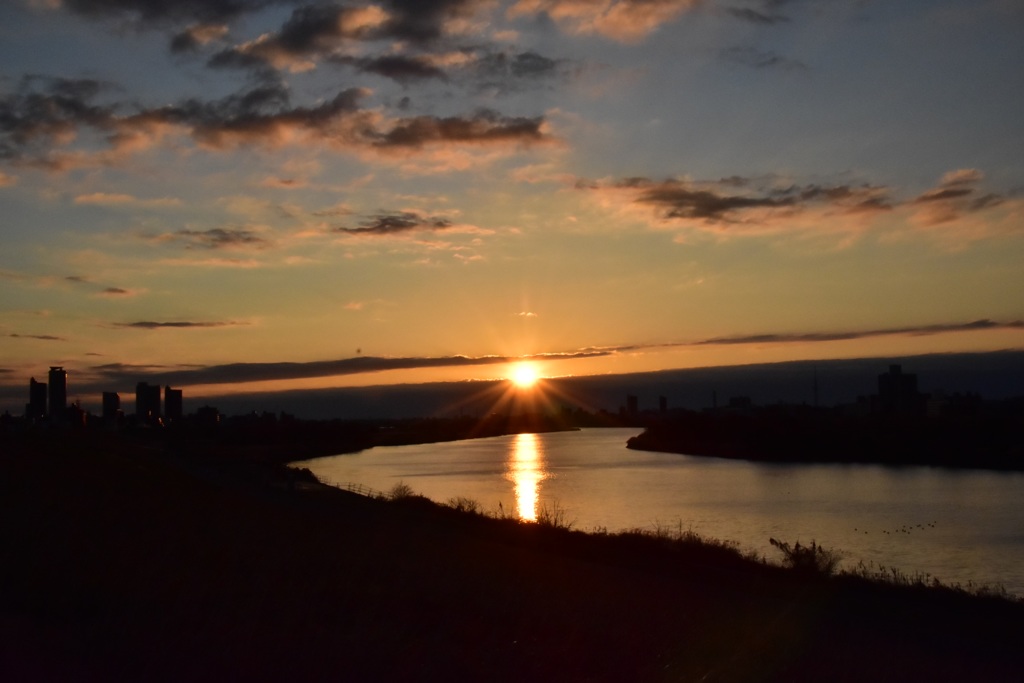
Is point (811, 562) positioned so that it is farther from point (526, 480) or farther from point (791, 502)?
point (526, 480)

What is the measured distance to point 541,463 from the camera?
82125mm

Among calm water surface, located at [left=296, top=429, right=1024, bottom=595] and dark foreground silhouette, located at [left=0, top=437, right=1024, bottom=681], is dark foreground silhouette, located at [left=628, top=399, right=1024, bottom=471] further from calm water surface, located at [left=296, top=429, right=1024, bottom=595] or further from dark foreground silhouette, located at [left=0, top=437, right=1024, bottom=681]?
dark foreground silhouette, located at [left=0, top=437, right=1024, bottom=681]

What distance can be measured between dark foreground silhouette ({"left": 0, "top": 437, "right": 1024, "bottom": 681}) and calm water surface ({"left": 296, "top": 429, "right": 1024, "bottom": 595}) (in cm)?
963

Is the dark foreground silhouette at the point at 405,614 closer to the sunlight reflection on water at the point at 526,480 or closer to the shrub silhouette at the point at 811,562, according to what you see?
the shrub silhouette at the point at 811,562

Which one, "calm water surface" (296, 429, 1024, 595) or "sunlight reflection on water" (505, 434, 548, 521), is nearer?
"calm water surface" (296, 429, 1024, 595)

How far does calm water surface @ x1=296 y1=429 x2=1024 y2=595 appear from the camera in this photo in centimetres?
2750

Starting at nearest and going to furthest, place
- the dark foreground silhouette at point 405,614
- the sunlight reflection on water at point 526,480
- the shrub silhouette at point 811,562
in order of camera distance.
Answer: the dark foreground silhouette at point 405,614 < the shrub silhouette at point 811,562 < the sunlight reflection on water at point 526,480

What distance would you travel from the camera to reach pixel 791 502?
43281 mm

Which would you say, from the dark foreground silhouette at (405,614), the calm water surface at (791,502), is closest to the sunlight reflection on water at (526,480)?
the calm water surface at (791,502)

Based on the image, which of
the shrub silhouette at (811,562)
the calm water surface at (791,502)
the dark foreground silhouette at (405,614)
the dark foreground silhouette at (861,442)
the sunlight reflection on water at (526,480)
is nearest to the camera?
the dark foreground silhouette at (405,614)

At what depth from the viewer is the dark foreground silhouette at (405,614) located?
282 inches

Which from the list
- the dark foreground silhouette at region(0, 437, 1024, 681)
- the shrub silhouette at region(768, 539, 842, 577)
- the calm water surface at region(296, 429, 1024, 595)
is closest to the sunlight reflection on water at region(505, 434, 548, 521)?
the calm water surface at region(296, 429, 1024, 595)

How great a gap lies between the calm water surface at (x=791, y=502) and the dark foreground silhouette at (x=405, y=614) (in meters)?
9.63

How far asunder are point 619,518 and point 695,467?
37.9 m
